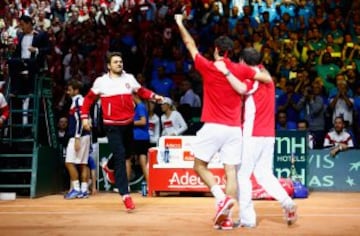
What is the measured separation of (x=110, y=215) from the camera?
1037 centimetres

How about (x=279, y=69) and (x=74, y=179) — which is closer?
(x=74, y=179)

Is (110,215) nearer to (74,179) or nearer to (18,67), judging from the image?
(74,179)

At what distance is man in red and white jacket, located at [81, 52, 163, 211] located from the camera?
425 inches

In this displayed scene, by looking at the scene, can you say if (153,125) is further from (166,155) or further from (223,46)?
(223,46)

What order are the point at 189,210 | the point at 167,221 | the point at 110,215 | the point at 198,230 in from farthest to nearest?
the point at 189,210, the point at 110,215, the point at 167,221, the point at 198,230

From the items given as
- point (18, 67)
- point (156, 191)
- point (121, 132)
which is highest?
point (18, 67)

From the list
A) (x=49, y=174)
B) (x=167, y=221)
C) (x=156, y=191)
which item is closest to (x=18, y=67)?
(x=49, y=174)

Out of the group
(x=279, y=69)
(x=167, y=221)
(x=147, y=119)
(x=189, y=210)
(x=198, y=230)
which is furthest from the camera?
(x=279, y=69)

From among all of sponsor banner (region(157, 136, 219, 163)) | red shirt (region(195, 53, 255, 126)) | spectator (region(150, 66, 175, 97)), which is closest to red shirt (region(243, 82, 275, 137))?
red shirt (region(195, 53, 255, 126))

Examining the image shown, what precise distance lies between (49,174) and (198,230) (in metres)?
6.63

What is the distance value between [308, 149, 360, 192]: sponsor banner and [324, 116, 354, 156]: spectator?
0.54 feet

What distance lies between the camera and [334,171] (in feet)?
49.9

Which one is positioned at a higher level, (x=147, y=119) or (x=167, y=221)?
(x=147, y=119)

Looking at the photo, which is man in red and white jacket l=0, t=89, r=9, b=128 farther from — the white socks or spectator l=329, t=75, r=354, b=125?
spectator l=329, t=75, r=354, b=125
